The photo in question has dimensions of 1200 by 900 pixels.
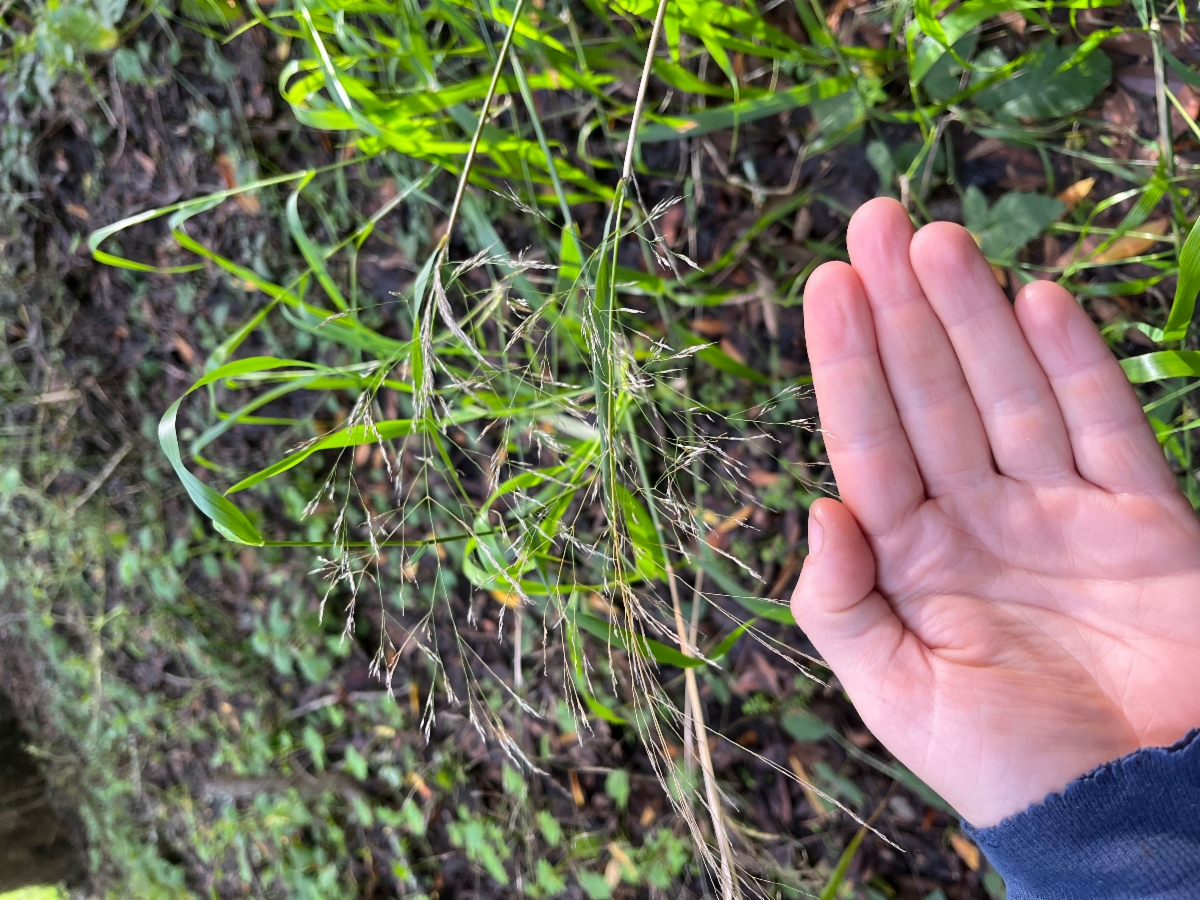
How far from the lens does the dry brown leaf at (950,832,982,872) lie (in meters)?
0.90

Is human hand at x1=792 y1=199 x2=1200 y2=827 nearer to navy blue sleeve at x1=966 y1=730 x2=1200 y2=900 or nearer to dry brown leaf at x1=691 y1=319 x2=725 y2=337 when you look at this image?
navy blue sleeve at x1=966 y1=730 x2=1200 y2=900

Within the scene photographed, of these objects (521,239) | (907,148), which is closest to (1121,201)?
(907,148)

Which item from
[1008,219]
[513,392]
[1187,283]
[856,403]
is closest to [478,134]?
[513,392]

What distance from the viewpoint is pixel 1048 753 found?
0.57 m

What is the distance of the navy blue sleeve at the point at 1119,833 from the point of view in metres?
0.52

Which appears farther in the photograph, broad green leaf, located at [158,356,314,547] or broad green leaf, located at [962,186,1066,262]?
broad green leaf, located at [962,186,1066,262]

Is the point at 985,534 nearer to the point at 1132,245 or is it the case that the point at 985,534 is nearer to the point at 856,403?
the point at 856,403

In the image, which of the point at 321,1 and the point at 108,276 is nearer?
the point at 321,1

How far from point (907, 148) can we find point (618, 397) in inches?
19.9

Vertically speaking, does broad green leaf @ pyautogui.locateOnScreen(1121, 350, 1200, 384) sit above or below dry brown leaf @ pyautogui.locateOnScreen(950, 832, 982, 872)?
above

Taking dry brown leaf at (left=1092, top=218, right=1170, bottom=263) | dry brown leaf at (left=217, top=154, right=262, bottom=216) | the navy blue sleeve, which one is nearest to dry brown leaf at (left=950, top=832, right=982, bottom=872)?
the navy blue sleeve

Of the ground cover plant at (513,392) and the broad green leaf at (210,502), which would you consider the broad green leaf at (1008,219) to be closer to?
the ground cover plant at (513,392)

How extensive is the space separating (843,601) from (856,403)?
0.58 feet

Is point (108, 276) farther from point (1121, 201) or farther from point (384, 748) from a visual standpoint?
point (1121, 201)
